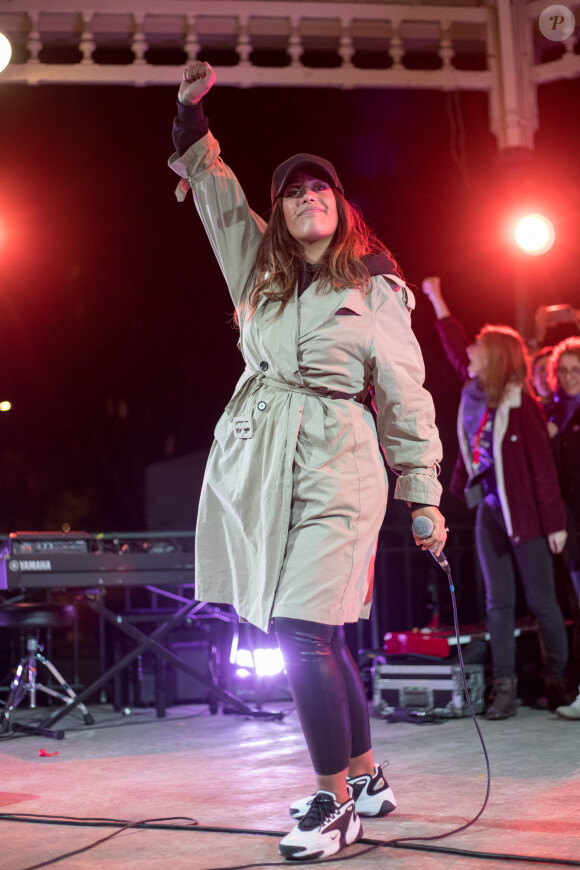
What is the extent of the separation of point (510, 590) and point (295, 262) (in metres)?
2.56

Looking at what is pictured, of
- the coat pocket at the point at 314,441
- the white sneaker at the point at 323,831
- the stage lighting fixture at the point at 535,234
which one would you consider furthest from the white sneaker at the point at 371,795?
the stage lighting fixture at the point at 535,234

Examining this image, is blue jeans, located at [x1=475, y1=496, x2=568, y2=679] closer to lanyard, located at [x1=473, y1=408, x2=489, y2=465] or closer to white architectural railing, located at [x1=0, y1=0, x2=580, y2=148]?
lanyard, located at [x1=473, y1=408, x2=489, y2=465]

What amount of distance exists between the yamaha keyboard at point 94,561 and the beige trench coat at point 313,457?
209 centimetres

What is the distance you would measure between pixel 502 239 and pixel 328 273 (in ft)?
12.1

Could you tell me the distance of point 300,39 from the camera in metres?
5.87

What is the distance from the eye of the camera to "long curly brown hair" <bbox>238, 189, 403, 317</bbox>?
2.47 metres

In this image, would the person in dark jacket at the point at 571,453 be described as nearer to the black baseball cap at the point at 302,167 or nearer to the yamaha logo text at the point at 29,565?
the black baseball cap at the point at 302,167

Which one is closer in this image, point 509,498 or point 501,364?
point 509,498

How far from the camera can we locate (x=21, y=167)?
6.87 metres

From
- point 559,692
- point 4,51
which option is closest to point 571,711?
point 559,692

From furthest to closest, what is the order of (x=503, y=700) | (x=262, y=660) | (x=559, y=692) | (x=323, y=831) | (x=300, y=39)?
(x=300, y=39) → (x=262, y=660) → (x=559, y=692) → (x=503, y=700) → (x=323, y=831)

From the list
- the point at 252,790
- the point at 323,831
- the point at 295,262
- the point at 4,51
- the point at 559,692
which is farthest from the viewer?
the point at 4,51

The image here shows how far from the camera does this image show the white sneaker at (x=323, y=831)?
2.10 metres

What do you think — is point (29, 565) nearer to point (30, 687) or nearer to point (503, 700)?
point (30, 687)
